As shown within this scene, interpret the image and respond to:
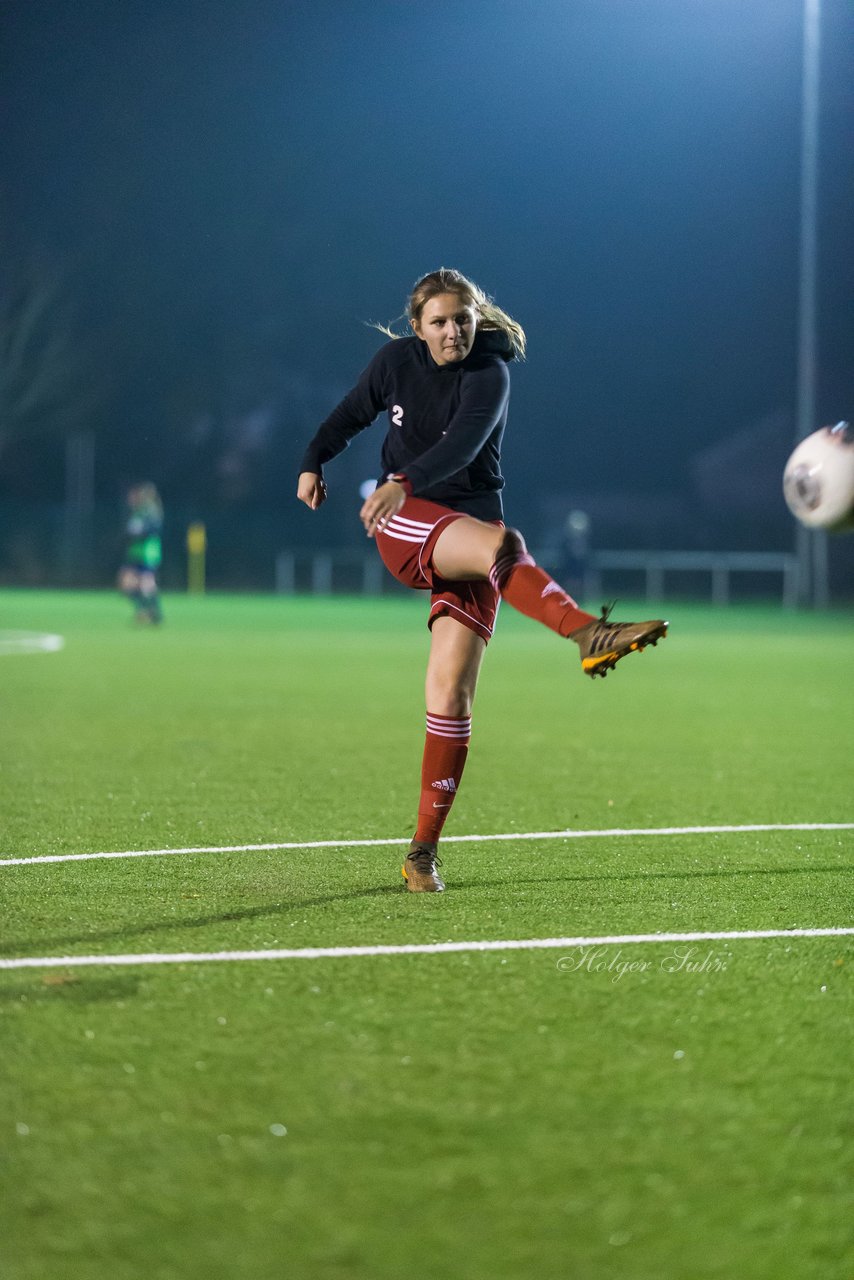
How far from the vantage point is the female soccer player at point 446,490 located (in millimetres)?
5258

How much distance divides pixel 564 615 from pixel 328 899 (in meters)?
1.30

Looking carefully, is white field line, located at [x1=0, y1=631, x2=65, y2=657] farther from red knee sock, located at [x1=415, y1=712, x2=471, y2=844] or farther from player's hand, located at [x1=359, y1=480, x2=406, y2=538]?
player's hand, located at [x1=359, y1=480, x2=406, y2=538]

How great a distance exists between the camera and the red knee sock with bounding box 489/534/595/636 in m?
5.00

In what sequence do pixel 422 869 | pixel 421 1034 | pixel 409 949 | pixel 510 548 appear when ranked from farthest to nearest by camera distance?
1. pixel 422 869
2. pixel 510 548
3. pixel 409 949
4. pixel 421 1034

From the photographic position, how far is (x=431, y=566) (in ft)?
17.9

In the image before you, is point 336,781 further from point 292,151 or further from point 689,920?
point 292,151

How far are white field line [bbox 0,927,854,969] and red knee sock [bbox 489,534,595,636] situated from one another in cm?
101

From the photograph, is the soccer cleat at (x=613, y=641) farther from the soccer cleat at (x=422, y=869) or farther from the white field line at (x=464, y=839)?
the white field line at (x=464, y=839)

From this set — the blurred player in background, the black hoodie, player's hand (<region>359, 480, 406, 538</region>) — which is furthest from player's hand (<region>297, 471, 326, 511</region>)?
→ the blurred player in background

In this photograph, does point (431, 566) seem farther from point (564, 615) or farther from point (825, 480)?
point (825, 480)

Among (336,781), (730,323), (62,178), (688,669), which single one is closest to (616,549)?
(730,323)

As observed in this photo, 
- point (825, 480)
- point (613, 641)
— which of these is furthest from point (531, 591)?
point (825, 480)

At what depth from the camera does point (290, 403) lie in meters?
55.6

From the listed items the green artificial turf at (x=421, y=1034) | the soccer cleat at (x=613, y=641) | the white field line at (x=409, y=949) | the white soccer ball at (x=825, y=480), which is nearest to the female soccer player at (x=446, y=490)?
the soccer cleat at (x=613, y=641)
